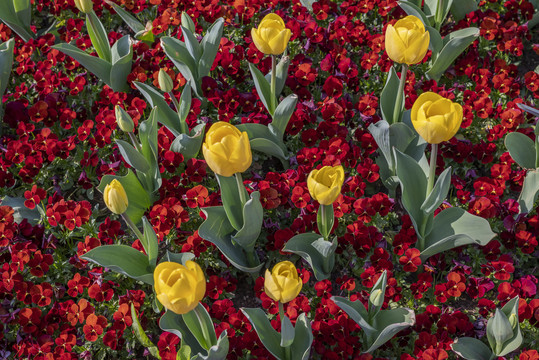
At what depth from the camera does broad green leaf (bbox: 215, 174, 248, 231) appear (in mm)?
2400

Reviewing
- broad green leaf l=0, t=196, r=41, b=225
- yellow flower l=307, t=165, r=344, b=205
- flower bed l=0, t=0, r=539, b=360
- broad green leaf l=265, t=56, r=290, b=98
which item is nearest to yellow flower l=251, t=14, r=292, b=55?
flower bed l=0, t=0, r=539, b=360

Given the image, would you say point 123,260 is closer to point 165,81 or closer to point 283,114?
point 165,81

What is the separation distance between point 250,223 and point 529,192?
3.93 feet

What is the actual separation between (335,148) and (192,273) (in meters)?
1.23

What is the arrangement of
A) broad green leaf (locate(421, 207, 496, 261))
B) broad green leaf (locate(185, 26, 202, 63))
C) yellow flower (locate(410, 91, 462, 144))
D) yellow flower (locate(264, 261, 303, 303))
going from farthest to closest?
broad green leaf (locate(185, 26, 202, 63)) → broad green leaf (locate(421, 207, 496, 261)) → yellow flower (locate(410, 91, 462, 144)) → yellow flower (locate(264, 261, 303, 303))

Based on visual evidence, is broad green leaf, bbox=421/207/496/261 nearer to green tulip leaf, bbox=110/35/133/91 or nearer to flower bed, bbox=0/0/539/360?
flower bed, bbox=0/0/539/360

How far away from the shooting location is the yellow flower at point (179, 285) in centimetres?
177

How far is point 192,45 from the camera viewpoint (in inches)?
120

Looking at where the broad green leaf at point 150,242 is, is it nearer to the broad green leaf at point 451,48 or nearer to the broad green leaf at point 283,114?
the broad green leaf at point 283,114

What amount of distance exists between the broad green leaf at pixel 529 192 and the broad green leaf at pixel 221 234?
1.15 metres

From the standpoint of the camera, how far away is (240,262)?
8.33ft

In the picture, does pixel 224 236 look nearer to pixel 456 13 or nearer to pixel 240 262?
pixel 240 262

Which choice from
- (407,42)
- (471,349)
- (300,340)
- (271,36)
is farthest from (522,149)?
(300,340)

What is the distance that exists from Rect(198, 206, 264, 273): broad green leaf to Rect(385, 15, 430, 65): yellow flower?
890mm
